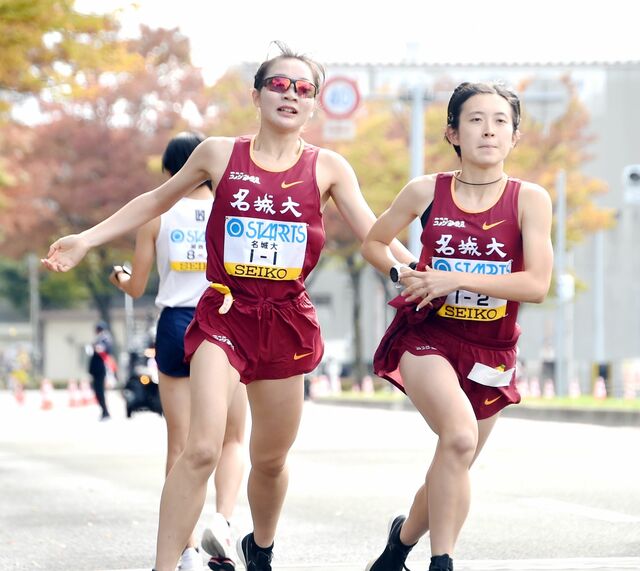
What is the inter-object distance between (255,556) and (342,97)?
29.8m

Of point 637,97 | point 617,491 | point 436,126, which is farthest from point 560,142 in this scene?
point 617,491

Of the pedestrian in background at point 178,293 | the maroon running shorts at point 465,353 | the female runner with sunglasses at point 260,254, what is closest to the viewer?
the female runner with sunglasses at point 260,254

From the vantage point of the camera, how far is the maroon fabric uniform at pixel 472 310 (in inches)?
236

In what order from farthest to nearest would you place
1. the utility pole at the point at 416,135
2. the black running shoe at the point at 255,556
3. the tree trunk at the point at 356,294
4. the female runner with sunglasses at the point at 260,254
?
the tree trunk at the point at 356,294 → the utility pole at the point at 416,135 → the black running shoe at the point at 255,556 → the female runner with sunglasses at the point at 260,254

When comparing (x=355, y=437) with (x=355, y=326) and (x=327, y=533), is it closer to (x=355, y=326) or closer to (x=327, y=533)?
(x=327, y=533)

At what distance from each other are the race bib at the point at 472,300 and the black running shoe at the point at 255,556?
47.5 inches

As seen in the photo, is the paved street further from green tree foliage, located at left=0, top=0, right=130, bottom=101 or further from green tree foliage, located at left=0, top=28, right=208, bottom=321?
green tree foliage, located at left=0, top=28, right=208, bottom=321

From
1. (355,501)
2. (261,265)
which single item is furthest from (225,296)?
(355,501)

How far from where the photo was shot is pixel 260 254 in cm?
587

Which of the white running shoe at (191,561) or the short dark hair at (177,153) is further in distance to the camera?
the short dark hair at (177,153)

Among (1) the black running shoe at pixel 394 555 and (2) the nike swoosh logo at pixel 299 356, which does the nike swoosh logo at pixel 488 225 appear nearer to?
(2) the nike swoosh logo at pixel 299 356

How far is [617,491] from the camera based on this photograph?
36.2 feet

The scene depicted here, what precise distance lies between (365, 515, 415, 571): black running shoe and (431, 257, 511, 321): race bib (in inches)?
35.6

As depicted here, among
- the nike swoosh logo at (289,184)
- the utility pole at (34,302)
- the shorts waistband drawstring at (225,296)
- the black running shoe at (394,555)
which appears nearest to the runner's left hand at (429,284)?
the nike swoosh logo at (289,184)
